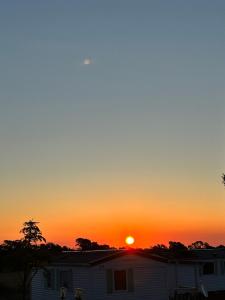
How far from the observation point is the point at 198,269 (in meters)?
44.4

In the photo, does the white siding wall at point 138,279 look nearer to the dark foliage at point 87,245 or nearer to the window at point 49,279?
the window at point 49,279

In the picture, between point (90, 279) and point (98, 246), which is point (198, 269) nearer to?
point (90, 279)

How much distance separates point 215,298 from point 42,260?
35.8ft

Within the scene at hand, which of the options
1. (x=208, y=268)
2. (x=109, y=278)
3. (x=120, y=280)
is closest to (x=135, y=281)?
(x=120, y=280)

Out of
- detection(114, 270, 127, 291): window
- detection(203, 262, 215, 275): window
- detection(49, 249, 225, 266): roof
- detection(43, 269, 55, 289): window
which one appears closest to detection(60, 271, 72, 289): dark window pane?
detection(49, 249, 225, 266): roof

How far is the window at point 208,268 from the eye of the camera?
45062 mm

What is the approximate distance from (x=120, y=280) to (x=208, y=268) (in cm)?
1258

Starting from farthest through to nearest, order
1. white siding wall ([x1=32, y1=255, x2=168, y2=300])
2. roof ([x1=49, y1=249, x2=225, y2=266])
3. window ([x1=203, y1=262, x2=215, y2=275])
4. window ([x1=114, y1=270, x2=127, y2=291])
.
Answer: window ([x1=203, y1=262, x2=215, y2=275]) → window ([x1=114, y1=270, x2=127, y2=291]) → roof ([x1=49, y1=249, x2=225, y2=266]) → white siding wall ([x1=32, y1=255, x2=168, y2=300])

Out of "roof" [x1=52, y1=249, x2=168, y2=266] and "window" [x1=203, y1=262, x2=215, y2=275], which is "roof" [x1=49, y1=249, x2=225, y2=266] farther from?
"window" [x1=203, y1=262, x2=215, y2=275]

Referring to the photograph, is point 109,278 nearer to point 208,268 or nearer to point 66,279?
point 66,279

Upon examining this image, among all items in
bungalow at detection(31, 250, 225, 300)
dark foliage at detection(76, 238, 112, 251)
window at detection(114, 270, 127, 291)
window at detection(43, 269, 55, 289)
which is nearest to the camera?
bungalow at detection(31, 250, 225, 300)

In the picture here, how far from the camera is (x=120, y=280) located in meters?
34.9

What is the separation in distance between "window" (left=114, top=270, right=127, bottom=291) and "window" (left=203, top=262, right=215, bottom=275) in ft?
39.1

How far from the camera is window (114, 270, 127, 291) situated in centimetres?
3459
